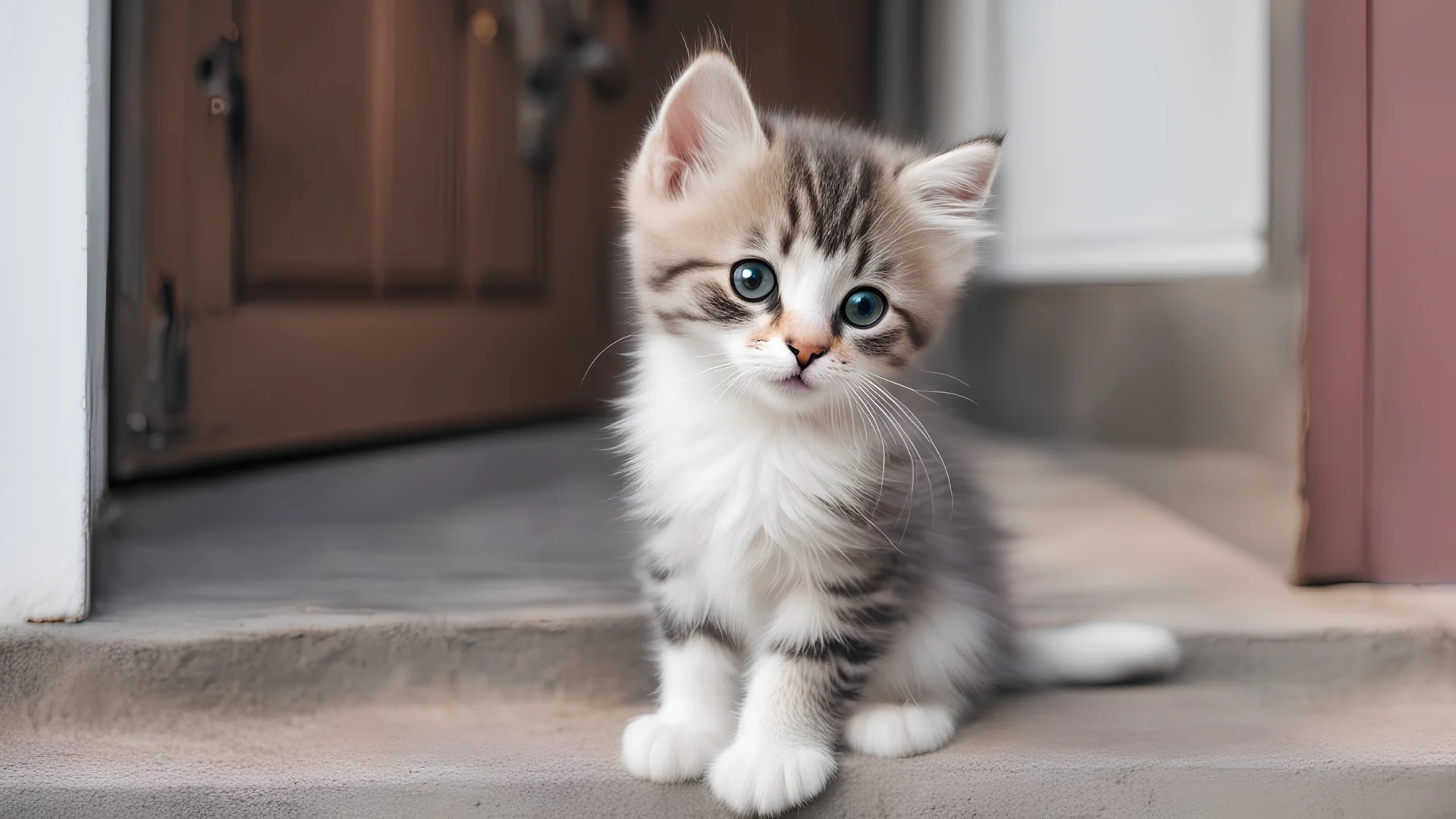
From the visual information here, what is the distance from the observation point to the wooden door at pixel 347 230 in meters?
1.78

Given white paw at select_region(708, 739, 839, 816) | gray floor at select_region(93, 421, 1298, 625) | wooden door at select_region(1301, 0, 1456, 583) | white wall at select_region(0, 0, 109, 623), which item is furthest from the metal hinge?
wooden door at select_region(1301, 0, 1456, 583)

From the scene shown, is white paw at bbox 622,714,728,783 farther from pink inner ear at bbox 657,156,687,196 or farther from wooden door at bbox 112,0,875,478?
wooden door at bbox 112,0,875,478

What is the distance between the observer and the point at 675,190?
46.7 inches

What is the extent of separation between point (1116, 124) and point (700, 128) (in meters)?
1.55

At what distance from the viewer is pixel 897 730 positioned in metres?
1.12

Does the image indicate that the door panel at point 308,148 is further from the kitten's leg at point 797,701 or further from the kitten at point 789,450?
the kitten's leg at point 797,701

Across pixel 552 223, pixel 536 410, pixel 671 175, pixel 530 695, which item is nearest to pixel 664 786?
pixel 530 695

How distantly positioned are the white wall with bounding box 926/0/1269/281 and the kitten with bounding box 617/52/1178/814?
802 millimetres

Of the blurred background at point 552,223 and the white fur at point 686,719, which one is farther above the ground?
the blurred background at point 552,223

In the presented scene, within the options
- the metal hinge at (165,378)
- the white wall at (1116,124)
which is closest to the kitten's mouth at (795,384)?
the white wall at (1116,124)

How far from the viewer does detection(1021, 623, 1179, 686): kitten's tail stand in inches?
51.0

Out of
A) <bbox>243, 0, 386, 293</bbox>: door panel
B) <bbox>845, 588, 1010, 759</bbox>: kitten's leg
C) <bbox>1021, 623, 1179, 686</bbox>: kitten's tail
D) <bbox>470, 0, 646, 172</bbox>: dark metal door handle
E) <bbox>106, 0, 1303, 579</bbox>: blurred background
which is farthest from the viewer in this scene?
<bbox>470, 0, 646, 172</bbox>: dark metal door handle

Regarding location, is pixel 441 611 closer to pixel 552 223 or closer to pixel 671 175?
pixel 671 175

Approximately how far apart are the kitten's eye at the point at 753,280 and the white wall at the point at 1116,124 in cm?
92
